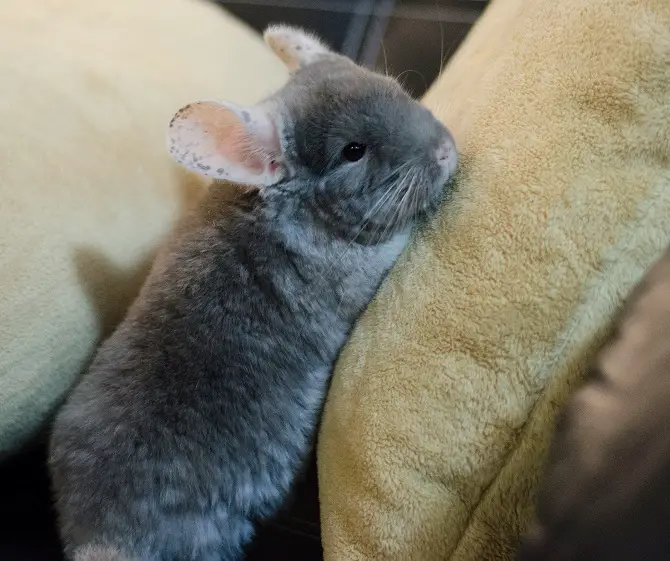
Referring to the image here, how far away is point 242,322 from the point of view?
947 millimetres

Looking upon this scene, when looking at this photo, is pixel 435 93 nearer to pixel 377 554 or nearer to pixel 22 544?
pixel 377 554

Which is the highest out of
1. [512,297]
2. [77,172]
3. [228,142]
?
[512,297]

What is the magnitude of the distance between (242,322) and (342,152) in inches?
11.7

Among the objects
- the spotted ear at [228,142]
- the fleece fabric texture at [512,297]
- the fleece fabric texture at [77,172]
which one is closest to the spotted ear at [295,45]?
the fleece fabric texture at [77,172]

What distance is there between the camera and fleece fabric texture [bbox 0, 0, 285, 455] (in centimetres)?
92

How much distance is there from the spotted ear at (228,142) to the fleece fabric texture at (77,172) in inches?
7.8

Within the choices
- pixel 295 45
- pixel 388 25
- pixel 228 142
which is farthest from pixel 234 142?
pixel 388 25

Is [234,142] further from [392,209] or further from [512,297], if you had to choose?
[512,297]

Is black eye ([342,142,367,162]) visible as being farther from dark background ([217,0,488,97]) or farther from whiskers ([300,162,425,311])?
dark background ([217,0,488,97])

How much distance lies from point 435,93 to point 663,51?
0.51 metres

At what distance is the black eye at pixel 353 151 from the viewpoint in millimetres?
983

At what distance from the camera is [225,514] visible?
933 mm

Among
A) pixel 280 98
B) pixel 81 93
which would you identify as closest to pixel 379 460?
pixel 280 98

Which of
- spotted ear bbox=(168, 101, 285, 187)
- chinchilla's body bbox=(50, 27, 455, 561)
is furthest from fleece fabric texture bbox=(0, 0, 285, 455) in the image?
spotted ear bbox=(168, 101, 285, 187)
